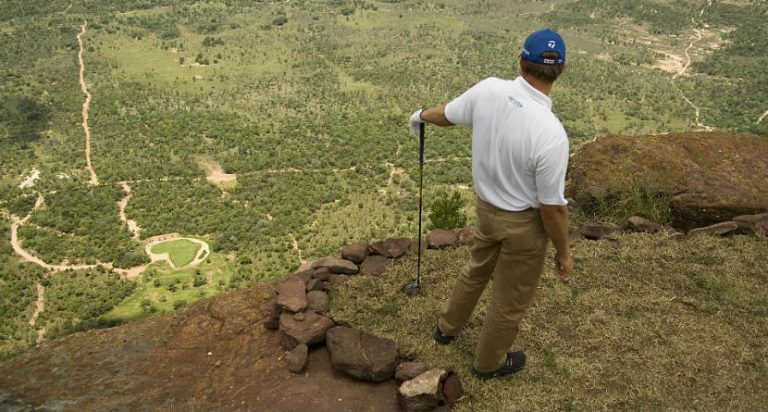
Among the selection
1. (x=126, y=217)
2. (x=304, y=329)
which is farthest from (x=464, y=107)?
(x=126, y=217)

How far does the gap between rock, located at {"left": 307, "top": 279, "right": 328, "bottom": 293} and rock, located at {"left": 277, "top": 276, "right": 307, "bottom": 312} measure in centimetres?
6

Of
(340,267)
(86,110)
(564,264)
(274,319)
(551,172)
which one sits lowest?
(86,110)

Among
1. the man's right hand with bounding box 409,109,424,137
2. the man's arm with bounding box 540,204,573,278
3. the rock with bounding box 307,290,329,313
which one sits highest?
the man's right hand with bounding box 409,109,424,137

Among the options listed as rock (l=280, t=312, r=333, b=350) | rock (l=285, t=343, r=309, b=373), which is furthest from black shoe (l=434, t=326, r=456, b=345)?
rock (l=285, t=343, r=309, b=373)

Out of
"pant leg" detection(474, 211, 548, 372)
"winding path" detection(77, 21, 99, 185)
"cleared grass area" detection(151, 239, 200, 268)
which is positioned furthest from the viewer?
"winding path" detection(77, 21, 99, 185)

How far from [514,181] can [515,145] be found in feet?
0.91

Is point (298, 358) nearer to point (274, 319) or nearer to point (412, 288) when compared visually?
point (274, 319)

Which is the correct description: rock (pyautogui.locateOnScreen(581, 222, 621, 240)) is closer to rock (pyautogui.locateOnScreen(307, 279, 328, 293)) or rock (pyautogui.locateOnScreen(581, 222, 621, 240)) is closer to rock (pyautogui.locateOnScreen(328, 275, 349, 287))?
rock (pyautogui.locateOnScreen(328, 275, 349, 287))

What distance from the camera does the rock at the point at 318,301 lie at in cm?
575

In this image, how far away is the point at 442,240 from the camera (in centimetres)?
709

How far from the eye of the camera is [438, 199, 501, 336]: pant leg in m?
4.22

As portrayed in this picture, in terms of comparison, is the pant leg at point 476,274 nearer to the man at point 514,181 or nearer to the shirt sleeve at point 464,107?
the man at point 514,181

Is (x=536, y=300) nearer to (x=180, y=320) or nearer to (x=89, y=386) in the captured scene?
(x=180, y=320)

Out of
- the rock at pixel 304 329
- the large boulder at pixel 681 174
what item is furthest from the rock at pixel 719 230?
the rock at pixel 304 329
